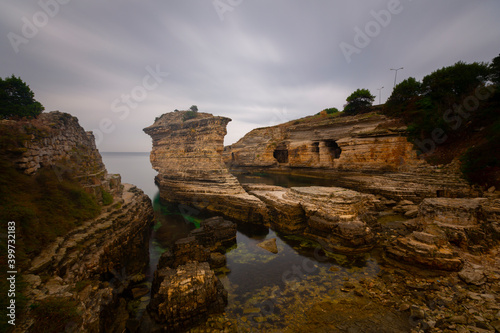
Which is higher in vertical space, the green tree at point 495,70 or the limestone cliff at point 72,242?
the green tree at point 495,70

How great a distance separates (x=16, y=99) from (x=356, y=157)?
3225 cm

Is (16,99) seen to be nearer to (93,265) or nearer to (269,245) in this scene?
(93,265)

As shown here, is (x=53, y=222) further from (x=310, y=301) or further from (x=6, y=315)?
(x=310, y=301)

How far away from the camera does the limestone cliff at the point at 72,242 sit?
4203mm

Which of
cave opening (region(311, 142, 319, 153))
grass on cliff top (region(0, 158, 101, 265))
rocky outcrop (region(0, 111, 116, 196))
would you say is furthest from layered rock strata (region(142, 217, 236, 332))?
cave opening (region(311, 142, 319, 153))

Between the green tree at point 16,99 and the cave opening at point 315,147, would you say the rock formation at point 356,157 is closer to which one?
the cave opening at point 315,147

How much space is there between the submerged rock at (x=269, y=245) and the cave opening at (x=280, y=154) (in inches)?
1092

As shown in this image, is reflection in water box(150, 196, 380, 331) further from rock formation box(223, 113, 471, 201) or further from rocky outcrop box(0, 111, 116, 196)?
rock formation box(223, 113, 471, 201)

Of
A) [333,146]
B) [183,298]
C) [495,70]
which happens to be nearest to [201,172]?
[183,298]

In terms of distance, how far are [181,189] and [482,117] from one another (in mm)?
A: 29526

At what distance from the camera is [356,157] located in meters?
24.4

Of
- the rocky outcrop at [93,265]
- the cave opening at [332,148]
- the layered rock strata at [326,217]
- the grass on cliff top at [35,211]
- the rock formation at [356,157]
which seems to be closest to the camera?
the grass on cliff top at [35,211]

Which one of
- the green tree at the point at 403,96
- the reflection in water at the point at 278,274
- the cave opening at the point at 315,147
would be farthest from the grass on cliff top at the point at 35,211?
the green tree at the point at 403,96

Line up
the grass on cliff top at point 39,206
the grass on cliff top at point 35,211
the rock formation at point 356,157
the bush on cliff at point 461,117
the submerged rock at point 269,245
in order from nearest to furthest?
the grass on cliff top at point 35,211, the grass on cliff top at point 39,206, the submerged rock at point 269,245, the bush on cliff at point 461,117, the rock formation at point 356,157
